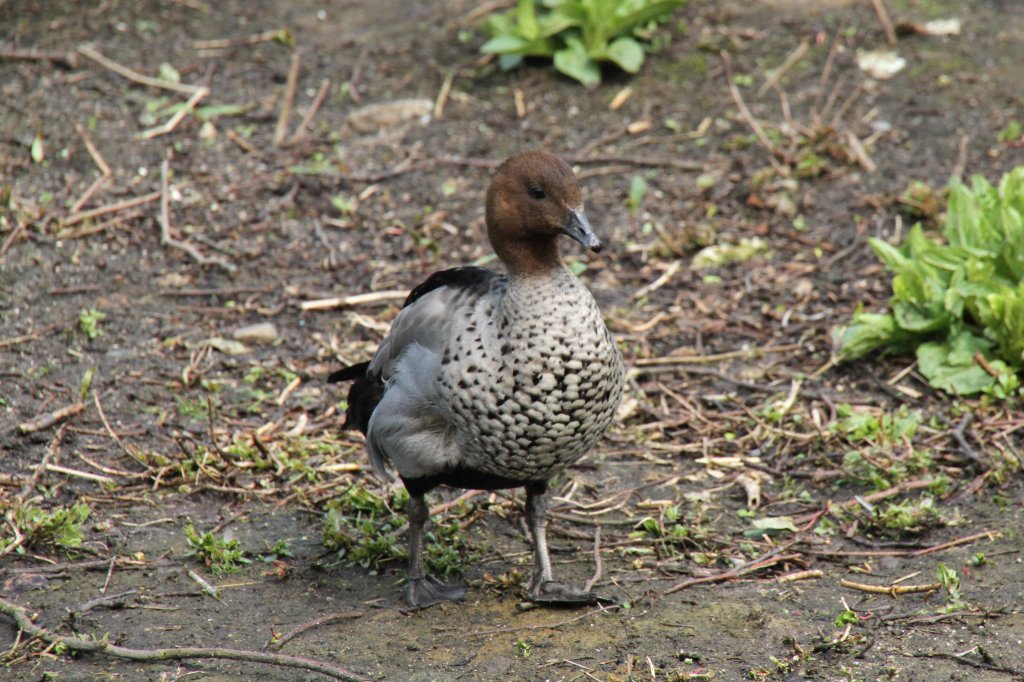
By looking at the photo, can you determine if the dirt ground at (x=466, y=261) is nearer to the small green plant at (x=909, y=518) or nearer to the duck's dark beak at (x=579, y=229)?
the small green plant at (x=909, y=518)

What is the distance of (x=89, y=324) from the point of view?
20.6 feet

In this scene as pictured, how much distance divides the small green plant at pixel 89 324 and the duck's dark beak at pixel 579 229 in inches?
124

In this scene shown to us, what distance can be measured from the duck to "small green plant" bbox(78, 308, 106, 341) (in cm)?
233

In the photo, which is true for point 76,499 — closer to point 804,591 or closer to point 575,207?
point 575,207

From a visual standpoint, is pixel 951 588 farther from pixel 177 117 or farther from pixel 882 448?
pixel 177 117

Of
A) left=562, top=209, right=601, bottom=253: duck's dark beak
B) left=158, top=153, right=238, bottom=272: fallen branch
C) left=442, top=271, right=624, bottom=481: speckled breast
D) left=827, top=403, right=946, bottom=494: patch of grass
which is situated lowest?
left=827, top=403, right=946, bottom=494: patch of grass

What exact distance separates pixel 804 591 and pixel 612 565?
2.55ft

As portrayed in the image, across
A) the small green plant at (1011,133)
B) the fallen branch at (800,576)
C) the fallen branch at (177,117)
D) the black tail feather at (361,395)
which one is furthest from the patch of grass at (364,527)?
the small green plant at (1011,133)

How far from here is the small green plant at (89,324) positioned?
6.27 m

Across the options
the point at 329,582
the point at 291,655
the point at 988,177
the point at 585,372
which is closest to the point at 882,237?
the point at 988,177

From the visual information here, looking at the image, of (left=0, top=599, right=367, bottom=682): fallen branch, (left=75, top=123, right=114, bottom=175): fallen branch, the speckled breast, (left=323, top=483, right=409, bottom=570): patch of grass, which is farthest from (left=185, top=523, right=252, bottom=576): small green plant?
(left=75, top=123, right=114, bottom=175): fallen branch

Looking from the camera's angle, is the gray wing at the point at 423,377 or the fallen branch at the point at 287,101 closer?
the gray wing at the point at 423,377

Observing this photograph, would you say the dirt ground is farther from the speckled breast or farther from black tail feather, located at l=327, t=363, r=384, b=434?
the speckled breast

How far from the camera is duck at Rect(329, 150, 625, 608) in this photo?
4.16 metres
